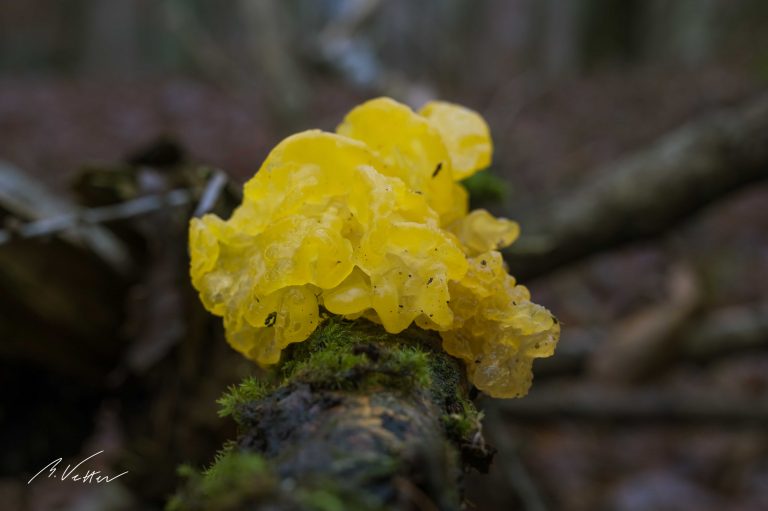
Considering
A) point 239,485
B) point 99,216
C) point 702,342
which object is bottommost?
point 239,485

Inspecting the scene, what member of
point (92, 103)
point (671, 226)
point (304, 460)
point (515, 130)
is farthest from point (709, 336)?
point (92, 103)

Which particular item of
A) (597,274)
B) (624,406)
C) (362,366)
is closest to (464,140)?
(362,366)

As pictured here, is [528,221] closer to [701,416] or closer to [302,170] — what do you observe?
[701,416]

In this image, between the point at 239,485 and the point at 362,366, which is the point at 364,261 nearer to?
the point at 362,366

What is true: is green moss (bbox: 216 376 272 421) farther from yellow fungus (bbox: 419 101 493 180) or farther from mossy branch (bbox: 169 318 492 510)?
yellow fungus (bbox: 419 101 493 180)

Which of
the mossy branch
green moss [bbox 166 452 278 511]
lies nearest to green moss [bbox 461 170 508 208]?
the mossy branch

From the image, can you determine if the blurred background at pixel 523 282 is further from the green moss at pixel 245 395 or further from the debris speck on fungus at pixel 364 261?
the green moss at pixel 245 395
